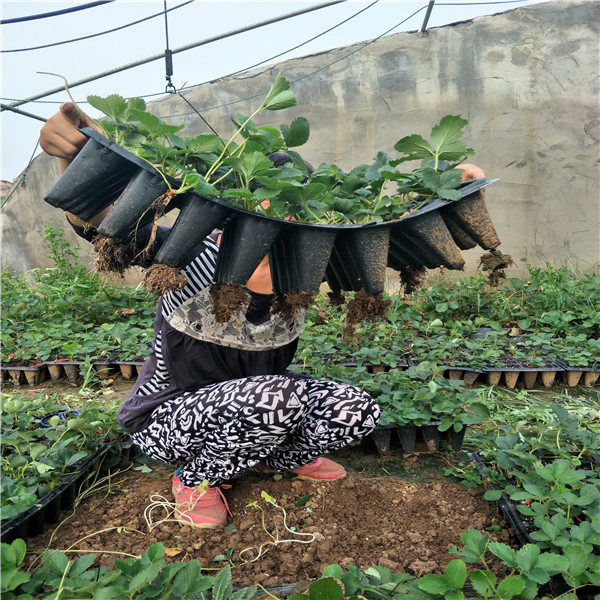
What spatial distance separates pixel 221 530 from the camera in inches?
58.2

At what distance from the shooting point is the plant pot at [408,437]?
193 cm

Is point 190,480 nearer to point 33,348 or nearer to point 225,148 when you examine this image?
point 225,148

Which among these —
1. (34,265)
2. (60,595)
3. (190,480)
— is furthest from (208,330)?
(34,265)

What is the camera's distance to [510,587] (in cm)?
96

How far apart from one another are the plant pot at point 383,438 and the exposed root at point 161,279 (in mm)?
1142

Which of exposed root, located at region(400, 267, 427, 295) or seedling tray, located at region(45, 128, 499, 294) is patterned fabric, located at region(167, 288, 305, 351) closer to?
seedling tray, located at region(45, 128, 499, 294)

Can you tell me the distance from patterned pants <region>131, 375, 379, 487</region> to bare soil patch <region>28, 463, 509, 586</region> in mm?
143

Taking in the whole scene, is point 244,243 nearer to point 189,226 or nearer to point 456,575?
point 189,226

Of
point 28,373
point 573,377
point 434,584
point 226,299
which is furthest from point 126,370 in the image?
point 573,377

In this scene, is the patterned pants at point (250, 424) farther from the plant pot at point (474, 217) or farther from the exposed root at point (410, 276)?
the plant pot at point (474, 217)

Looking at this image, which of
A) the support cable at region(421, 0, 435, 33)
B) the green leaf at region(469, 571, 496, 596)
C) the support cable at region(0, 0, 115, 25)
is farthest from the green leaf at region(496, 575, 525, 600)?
the support cable at region(421, 0, 435, 33)

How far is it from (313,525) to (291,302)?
71cm

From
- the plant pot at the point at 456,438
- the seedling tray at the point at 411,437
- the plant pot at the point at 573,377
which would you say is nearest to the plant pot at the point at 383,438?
the seedling tray at the point at 411,437

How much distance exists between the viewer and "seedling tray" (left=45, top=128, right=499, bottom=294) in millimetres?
1060
